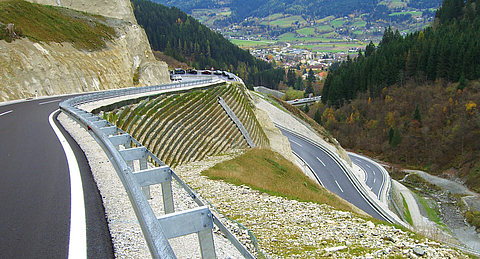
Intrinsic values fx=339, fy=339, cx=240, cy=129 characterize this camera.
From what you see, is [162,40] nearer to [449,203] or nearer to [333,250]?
[449,203]

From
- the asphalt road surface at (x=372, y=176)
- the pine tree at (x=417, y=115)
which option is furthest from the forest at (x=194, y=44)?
the asphalt road surface at (x=372, y=176)

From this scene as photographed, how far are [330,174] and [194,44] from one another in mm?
123404

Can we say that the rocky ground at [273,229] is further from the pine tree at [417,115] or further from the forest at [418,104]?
the pine tree at [417,115]

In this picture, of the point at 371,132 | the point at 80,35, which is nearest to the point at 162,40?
the point at 371,132

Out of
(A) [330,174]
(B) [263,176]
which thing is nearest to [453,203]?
(A) [330,174]

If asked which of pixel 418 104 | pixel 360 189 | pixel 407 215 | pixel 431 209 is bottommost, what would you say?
pixel 431 209

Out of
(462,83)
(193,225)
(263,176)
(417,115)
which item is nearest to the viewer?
(193,225)

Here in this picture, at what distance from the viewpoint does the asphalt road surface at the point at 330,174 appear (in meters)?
35.2

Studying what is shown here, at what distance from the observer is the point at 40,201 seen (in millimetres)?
5578

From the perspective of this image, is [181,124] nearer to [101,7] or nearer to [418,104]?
[101,7]

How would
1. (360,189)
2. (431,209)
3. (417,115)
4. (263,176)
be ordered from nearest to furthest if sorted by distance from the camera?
(263,176) < (360,189) < (431,209) < (417,115)

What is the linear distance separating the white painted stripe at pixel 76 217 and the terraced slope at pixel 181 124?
28.1 ft

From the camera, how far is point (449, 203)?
49312 mm

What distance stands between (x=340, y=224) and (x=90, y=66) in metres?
28.9
